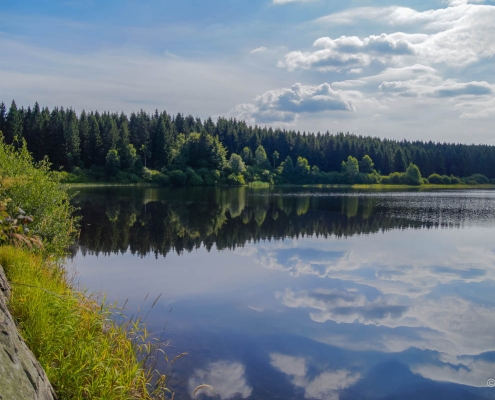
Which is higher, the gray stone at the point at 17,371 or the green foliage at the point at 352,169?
the green foliage at the point at 352,169

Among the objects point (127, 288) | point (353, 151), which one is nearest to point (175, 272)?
point (127, 288)

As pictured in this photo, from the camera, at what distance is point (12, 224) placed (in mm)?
10531

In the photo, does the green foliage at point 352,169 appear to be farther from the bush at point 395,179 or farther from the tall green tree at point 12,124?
the tall green tree at point 12,124

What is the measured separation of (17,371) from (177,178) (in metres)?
95.0

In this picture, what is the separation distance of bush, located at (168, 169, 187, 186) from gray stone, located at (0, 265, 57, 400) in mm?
93802

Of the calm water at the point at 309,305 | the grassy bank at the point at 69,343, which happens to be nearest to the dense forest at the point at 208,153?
the calm water at the point at 309,305

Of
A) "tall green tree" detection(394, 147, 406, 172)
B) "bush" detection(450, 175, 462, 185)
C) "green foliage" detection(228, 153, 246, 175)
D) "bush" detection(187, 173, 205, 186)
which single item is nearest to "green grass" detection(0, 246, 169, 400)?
"bush" detection(187, 173, 205, 186)

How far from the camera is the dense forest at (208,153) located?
95.5 metres

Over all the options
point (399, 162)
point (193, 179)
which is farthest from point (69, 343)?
point (399, 162)

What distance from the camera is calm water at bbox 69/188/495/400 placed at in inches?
353

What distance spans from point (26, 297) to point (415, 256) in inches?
Answer: 749

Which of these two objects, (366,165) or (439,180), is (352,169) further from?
(439,180)

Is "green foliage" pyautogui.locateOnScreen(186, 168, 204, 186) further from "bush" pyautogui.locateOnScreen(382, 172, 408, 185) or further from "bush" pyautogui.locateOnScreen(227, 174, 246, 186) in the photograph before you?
"bush" pyautogui.locateOnScreen(382, 172, 408, 185)

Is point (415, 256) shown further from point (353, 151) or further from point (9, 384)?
point (353, 151)
